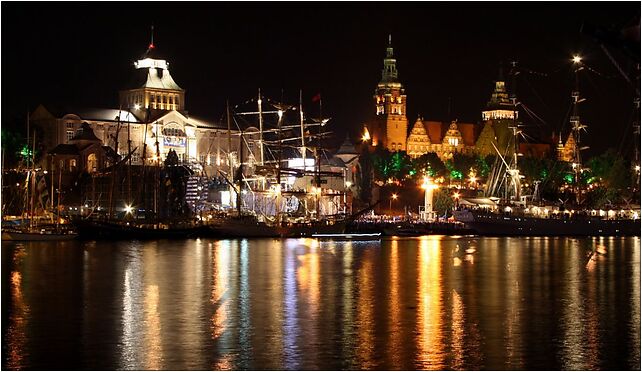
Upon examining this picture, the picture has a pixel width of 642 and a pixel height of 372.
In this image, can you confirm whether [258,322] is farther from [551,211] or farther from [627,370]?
[551,211]

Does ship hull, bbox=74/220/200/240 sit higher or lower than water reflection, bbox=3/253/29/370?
higher

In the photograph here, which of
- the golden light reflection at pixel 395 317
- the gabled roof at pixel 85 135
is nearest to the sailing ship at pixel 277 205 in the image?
the gabled roof at pixel 85 135

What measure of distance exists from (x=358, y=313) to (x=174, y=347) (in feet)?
30.5

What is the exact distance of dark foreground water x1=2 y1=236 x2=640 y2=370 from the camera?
29.6 m

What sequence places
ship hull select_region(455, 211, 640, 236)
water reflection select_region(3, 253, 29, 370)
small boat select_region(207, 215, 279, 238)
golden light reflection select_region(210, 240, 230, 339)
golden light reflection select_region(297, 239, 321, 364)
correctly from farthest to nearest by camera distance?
ship hull select_region(455, 211, 640, 236)
small boat select_region(207, 215, 279, 238)
golden light reflection select_region(210, 240, 230, 339)
golden light reflection select_region(297, 239, 321, 364)
water reflection select_region(3, 253, 29, 370)

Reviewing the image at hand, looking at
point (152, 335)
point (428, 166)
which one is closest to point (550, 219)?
point (428, 166)

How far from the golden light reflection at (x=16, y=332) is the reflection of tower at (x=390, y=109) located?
142 m

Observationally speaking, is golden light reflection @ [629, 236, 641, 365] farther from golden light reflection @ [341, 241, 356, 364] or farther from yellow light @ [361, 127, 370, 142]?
yellow light @ [361, 127, 370, 142]

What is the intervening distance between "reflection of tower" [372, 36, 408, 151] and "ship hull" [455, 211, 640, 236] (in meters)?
70.7

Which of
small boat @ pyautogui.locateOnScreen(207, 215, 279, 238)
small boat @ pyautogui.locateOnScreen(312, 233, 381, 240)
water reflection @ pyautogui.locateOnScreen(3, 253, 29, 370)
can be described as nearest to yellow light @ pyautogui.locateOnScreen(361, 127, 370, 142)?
small boat @ pyautogui.locateOnScreen(312, 233, 381, 240)

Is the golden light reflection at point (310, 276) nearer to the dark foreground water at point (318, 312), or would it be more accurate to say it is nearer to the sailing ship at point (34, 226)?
the dark foreground water at point (318, 312)

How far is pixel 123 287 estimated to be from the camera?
48.0m

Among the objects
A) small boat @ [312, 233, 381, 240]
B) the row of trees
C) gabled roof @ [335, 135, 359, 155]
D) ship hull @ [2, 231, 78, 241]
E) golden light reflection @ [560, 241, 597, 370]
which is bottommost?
golden light reflection @ [560, 241, 597, 370]

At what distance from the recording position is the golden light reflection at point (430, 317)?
29.5m
